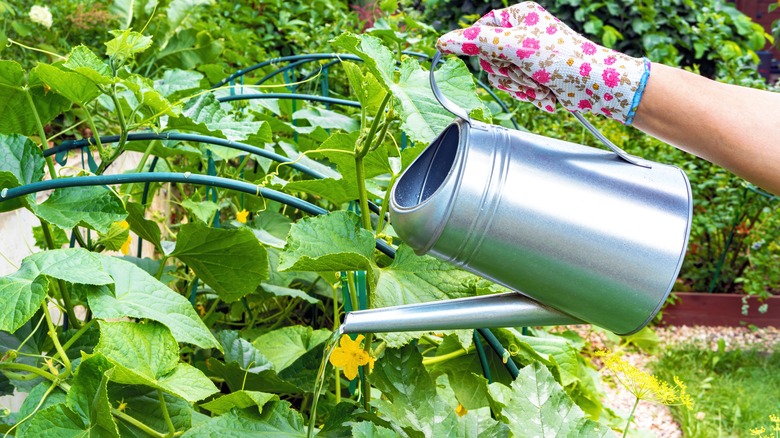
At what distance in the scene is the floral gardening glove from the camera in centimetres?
72

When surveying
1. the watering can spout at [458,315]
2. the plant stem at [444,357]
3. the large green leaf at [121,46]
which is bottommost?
the plant stem at [444,357]

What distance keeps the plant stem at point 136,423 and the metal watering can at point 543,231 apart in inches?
11.9

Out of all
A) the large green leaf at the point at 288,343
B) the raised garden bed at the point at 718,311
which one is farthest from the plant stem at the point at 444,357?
the raised garden bed at the point at 718,311

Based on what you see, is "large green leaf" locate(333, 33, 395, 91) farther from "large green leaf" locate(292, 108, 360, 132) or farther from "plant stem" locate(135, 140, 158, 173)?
"large green leaf" locate(292, 108, 360, 132)

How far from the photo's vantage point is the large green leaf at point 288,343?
3.90 ft

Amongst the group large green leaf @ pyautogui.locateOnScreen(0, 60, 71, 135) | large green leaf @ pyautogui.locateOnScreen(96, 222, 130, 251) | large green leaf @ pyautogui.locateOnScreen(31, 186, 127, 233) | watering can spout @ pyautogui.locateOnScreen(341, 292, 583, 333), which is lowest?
large green leaf @ pyautogui.locateOnScreen(96, 222, 130, 251)

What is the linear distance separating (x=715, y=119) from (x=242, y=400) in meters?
0.55

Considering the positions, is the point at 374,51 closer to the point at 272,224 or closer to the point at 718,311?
the point at 272,224

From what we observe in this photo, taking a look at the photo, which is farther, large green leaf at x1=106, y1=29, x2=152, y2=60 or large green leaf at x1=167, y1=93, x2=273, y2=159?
Answer: large green leaf at x1=167, y1=93, x2=273, y2=159

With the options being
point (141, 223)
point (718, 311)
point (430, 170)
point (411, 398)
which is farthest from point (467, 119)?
Answer: point (718, 311)

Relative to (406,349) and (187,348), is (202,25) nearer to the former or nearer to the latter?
(187,348)

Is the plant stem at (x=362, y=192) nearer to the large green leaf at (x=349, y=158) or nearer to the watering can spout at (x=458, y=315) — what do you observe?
the large green leaf at (x=349, y=158)

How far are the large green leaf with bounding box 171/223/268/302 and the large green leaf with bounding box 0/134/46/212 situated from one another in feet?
0.63

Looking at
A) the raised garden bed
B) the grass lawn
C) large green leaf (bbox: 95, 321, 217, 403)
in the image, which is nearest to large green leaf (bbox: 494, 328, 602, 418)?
large green leaf (bbox: 95, 321, 217, 403)
